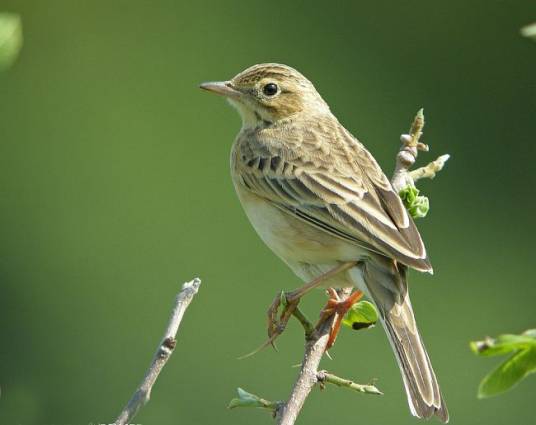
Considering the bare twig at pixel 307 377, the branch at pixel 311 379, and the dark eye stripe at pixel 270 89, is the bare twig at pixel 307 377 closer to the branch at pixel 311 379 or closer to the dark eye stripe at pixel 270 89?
the branch at pixel 311 379

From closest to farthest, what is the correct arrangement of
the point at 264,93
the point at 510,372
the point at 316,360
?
the point at 510,372 → the point at 316,360 → the point at 264,93

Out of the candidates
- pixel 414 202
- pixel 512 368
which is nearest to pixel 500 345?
pixel 512 368

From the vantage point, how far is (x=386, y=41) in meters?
8.19

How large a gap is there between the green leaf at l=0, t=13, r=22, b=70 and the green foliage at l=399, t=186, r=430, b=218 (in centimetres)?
223

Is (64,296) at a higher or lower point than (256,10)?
lower

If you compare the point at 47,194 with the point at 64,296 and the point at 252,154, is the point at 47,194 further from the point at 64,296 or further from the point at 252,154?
the point at 252,154

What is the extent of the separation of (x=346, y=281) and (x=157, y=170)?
3.08 m

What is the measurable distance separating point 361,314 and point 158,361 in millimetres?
1390

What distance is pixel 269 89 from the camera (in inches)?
218

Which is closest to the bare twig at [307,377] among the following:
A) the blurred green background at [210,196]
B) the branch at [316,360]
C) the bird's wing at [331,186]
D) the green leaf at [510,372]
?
the branch at [316,360]

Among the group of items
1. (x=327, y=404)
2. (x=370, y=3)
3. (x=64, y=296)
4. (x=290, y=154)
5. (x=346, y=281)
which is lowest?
(x=327, y=404)

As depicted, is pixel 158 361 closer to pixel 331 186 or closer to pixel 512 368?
pixel 512 368

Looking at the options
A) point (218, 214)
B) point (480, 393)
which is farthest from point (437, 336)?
point (480, 393)

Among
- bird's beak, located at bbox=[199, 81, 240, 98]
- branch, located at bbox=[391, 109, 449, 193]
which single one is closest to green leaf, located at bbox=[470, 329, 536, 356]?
branch, located at bbox=[391, 109, 449, 193]
